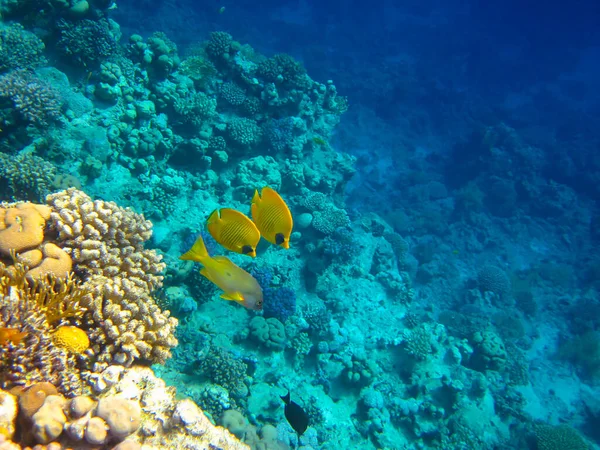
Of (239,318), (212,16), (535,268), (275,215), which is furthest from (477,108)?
(275,215)

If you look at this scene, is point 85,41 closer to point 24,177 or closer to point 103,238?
point 24,177

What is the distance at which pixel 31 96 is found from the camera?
5945 millimetres

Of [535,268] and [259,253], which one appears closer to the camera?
[259,253]

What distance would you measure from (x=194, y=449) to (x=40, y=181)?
5020 mm

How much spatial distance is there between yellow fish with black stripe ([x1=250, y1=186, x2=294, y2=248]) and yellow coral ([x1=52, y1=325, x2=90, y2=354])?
1.93 metres

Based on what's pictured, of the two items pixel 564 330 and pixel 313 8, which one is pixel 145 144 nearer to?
pixel 564 330

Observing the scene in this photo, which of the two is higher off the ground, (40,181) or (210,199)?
(210,199)

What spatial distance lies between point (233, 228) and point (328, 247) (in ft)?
22.1

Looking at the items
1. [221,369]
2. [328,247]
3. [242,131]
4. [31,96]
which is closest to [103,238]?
[221,369]

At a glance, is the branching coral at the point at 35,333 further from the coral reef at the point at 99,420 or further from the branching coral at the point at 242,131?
the branching coral at the point at 242,131

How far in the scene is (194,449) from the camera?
274cm

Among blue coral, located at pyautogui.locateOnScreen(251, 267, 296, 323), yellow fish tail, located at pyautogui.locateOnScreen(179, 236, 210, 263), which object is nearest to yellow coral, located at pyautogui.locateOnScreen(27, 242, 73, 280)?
yellow fish tail, located at pyautogui.locateOnScreen(179, 236, 210, 263)

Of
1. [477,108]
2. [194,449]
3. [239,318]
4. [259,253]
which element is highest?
[477,108]

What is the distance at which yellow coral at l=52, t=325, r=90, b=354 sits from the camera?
2.84 meters
